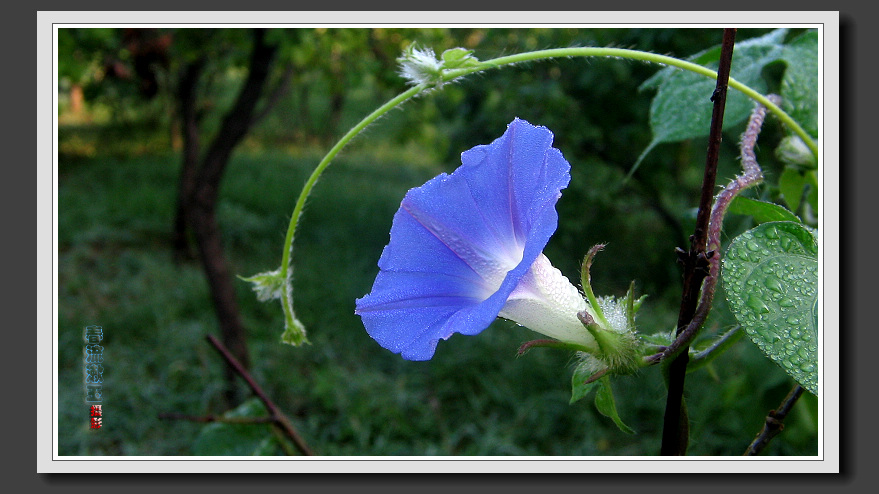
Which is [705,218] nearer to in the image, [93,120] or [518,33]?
[518,33]

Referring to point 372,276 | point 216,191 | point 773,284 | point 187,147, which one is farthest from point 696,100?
point 372,276

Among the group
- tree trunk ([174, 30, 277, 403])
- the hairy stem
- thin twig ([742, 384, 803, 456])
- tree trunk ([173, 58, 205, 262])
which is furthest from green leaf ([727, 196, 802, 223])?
tree trunk ([173, 58, 205, 262])

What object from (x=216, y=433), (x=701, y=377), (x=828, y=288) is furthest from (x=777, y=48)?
(x=701, y=377)

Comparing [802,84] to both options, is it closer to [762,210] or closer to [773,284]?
[762,210]

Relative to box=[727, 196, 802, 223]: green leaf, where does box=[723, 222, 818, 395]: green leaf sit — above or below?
below

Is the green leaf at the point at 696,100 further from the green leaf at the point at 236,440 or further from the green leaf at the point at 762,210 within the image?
the green leaf at the point at 236,440

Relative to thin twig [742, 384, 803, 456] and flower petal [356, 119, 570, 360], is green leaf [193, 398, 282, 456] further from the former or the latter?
thin twig [742, 384, 803, 456]

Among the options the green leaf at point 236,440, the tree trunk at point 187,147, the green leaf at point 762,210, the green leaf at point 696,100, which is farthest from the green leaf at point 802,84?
the tree trunk at point 187,147
